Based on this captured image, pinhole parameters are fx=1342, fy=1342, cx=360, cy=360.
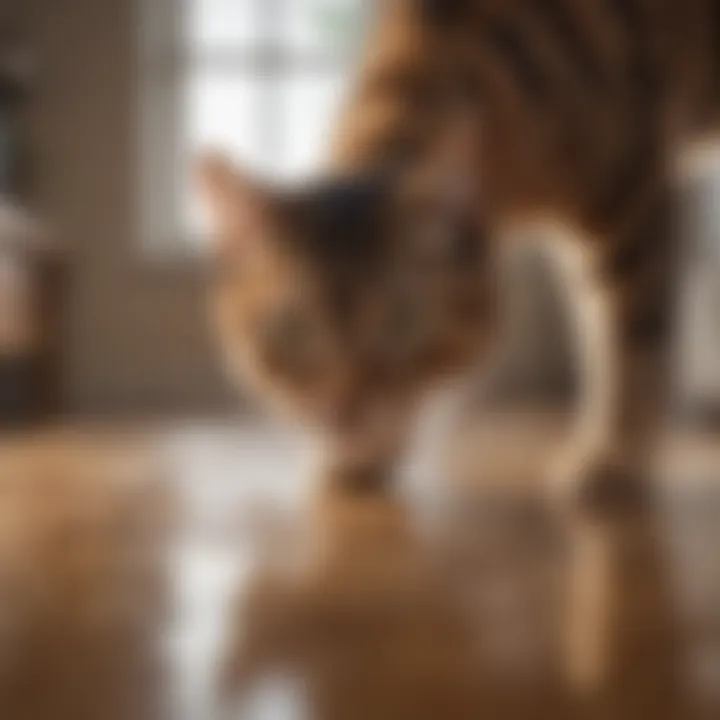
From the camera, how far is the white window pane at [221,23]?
9.45 ft

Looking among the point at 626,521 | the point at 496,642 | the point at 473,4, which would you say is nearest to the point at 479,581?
the point at 496,642

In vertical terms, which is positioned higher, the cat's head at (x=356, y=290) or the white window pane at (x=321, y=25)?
the white window pane at (x=321, y=25)

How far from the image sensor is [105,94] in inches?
109

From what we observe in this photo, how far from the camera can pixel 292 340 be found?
108 cm

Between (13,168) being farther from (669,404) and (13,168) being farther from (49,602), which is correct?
(49,602)

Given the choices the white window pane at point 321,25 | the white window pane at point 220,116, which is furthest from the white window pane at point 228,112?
the white window pane at point 321,25

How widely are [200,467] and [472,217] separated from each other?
1.10ft

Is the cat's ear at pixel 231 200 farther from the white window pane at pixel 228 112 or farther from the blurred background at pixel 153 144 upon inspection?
the white window pane at pixel 228 112

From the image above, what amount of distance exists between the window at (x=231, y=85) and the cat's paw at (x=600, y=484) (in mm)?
1812

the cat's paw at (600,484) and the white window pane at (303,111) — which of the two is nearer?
the cat's paw at (600,484)

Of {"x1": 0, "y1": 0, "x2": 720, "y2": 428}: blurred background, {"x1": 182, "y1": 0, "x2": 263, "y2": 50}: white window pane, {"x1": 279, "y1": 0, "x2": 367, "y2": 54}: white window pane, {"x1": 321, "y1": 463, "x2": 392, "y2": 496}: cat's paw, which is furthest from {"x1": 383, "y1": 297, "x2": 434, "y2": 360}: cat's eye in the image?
{"x1": 182, "y1": 0, "x2": 263, "y2": 50}: white window pane

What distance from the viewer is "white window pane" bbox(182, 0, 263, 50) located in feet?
9.45

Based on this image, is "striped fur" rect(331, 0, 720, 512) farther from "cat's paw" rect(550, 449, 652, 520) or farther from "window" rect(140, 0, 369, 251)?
"window" rect(140, 0, 369, 251)

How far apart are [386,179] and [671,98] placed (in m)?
0.25
